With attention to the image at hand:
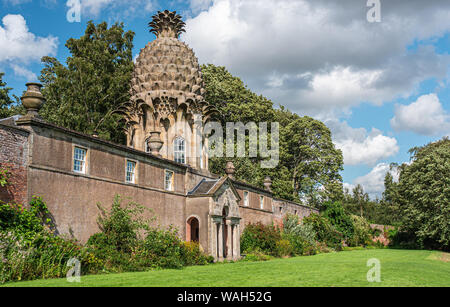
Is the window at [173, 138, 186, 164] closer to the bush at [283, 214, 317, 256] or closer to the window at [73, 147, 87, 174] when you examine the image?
the bush at [283, 214, 317, 256]

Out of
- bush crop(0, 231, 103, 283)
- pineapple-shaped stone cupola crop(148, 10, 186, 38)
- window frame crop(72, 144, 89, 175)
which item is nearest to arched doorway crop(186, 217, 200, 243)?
window frame crop(72, 144, 89, 175)

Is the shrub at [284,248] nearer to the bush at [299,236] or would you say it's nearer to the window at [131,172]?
the bush at [299,236]

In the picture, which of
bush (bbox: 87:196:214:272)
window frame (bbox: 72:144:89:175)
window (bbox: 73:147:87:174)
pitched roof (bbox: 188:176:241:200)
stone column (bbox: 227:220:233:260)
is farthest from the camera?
stone column (bbox: 227:220:233:260)

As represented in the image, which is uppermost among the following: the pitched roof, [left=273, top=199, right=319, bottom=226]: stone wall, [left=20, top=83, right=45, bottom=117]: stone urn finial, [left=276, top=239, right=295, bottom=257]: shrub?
[left=20, top=83, right=45, bottom=117]: stone urn finial

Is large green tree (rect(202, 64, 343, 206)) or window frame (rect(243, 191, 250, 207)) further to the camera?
large green tree (rect(202, 64, 343, 206))

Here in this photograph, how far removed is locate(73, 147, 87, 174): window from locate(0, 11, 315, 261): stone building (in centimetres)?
4

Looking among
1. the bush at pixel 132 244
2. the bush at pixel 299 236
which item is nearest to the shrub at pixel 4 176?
the bush at pixel 132 244

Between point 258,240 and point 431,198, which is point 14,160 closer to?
point 258,240

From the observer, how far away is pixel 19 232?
14.0m

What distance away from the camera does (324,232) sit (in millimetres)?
45031

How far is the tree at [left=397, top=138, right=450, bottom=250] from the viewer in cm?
3712
